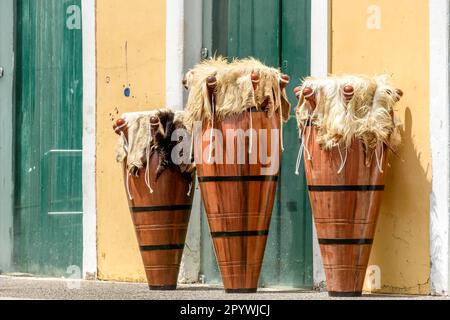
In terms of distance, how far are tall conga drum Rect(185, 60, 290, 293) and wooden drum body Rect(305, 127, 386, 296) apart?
269 mm

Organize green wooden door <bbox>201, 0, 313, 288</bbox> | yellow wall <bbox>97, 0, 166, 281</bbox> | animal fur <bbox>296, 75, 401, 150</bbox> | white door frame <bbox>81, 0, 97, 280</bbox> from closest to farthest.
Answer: animal fur <bbox>296, 75, 401, 150</bbox> < green wooden door <bbox>201, 0, 313, 288</bbox> < yellow wall <bbox>97, 0, 166, 281</bbox> < white door frame <bbox>81, 0, 97, 280</bbox>

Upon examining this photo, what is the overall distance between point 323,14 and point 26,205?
125 inches

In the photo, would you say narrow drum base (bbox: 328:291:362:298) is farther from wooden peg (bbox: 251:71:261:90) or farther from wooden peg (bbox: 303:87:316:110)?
wooden peg (bbox: 251:71:261:90)

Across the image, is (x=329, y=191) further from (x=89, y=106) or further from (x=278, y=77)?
(x=89, y=106)

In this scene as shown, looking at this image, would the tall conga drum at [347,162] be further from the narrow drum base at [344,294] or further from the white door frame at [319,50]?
the white door frame at [319,50]

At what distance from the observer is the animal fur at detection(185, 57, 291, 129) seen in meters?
6.88

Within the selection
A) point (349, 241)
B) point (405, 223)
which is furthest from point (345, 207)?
point (405, 223)

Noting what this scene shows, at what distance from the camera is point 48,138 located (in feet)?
30.5

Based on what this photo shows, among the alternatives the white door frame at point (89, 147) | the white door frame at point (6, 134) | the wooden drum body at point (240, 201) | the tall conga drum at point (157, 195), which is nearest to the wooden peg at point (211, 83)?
the wooden drum body at point (240, 201)

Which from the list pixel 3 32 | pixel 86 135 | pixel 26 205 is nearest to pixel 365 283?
pixel 86 135

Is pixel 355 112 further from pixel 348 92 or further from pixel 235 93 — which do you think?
pixel 235 93

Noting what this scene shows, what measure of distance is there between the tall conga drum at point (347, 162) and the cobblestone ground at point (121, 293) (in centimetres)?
22

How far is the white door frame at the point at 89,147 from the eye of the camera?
8734 millimetres

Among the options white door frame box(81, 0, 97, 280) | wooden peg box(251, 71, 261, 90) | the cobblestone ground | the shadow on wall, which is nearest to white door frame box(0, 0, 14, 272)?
white door frame box(81, 0, 97, 280)
